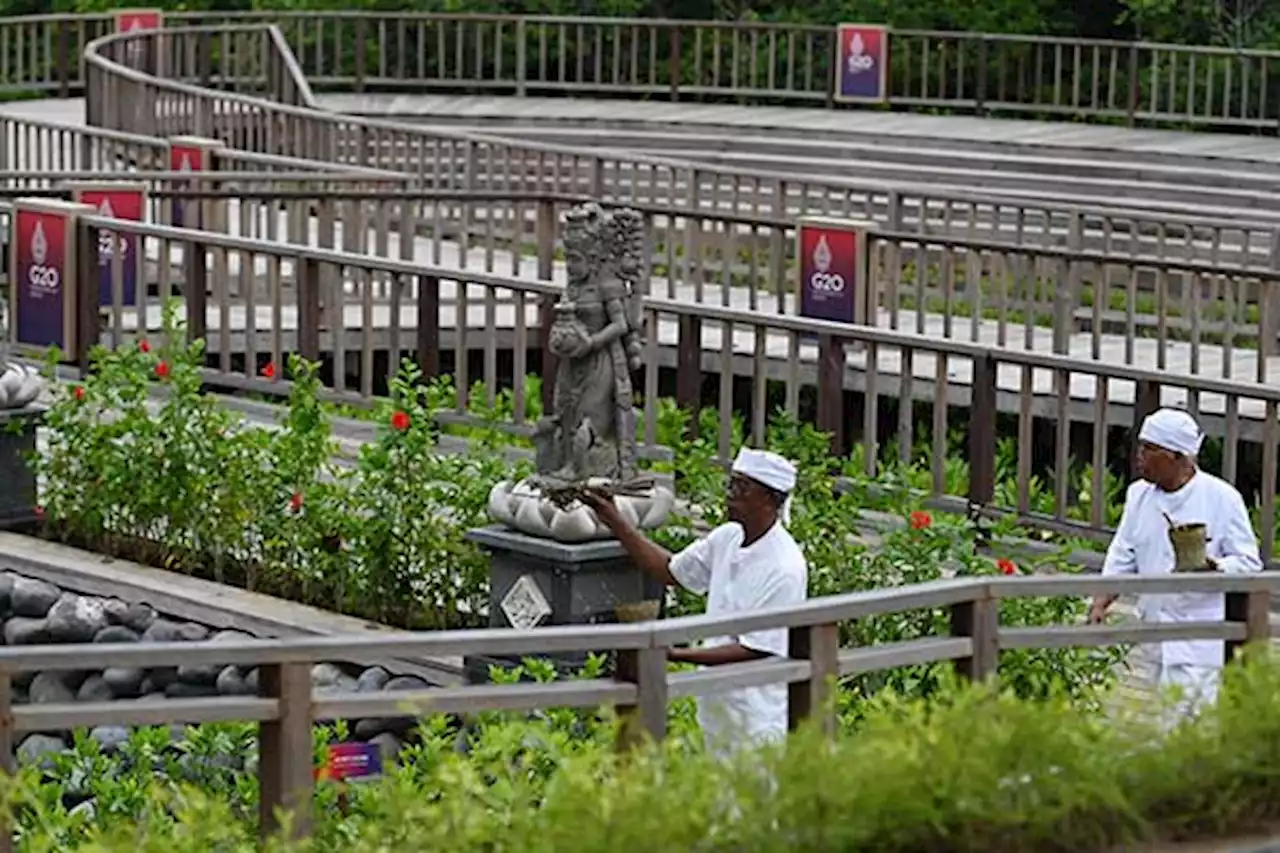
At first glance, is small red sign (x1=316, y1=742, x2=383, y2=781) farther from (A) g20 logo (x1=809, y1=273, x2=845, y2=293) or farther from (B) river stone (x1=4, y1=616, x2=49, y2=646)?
(A) g20 logo (x1=809, y1=273, x2=845, y2=293)

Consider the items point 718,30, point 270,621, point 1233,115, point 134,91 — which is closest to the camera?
point 270,621

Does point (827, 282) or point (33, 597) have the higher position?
point (827, 282)

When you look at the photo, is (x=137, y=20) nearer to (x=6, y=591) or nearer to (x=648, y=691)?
(x=6, y=591)

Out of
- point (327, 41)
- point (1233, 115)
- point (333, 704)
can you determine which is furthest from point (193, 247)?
point (327, 41)

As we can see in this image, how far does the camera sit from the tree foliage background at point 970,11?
130 feet

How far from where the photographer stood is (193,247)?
66.3ft

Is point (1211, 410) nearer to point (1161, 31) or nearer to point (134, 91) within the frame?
point (134, 91)

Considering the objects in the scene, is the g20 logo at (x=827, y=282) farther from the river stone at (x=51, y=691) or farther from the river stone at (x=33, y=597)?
the river stone at (x=51, y=691)

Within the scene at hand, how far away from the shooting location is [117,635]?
51.4 feet

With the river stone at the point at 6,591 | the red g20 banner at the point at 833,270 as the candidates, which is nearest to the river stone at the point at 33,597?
the river stone at the point at 6,591

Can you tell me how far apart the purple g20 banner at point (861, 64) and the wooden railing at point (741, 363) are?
12.2m

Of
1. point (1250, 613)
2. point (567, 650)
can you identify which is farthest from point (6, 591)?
point (567, 650)

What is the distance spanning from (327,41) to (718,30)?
4.71 metres

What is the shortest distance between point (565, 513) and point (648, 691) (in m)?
4.31
